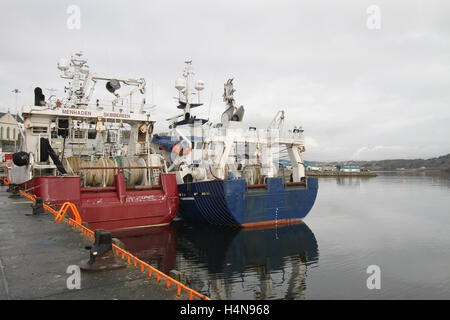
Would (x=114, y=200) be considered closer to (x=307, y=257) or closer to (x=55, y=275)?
(x=307, y=257)

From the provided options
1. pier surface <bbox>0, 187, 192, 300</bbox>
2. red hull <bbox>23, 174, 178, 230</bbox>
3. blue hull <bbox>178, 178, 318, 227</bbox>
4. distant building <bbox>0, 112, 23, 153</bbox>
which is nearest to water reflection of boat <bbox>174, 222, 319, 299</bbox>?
blue hull <bbox>178, 178, 318, 227</bbox>

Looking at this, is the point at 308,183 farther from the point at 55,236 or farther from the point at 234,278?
the point at 55,236

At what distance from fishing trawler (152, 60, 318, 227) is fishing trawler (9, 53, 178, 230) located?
6.79ft

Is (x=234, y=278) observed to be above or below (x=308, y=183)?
below

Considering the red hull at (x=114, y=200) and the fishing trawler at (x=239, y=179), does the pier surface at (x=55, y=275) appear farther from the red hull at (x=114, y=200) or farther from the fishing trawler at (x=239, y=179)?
the fishing trawler at (x=239, y=179)

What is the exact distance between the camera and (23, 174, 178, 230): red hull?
14.6 m

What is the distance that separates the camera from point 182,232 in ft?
58.5

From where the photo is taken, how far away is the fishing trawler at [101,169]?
15086mm

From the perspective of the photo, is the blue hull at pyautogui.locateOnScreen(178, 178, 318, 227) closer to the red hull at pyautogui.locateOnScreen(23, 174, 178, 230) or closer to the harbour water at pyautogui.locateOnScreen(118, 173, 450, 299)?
the harbour water at pyautogui.locateOnScreen(118, 173, 450, 299)

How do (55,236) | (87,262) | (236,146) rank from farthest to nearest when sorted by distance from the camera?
(236,146), (55,236), (87,262)

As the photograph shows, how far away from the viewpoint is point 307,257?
1316cm

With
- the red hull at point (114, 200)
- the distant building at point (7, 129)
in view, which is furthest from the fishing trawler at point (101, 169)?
the distant building at point (7, 129)
